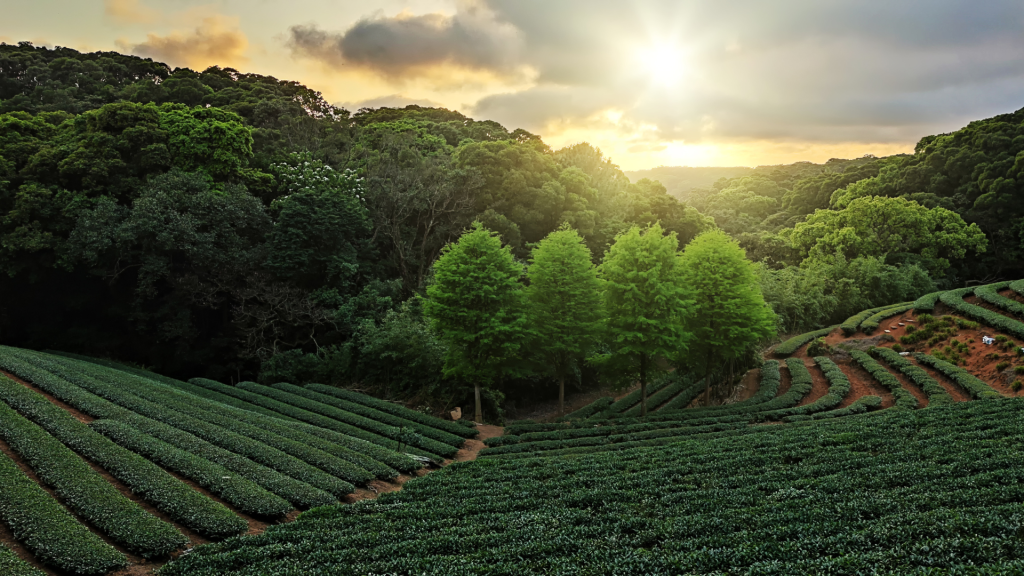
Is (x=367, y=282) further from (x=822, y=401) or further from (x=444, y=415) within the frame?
(x=822, y=401)

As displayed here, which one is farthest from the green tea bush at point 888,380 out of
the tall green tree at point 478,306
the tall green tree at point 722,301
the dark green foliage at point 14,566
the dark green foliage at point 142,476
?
the dark green foliage at point 14,566

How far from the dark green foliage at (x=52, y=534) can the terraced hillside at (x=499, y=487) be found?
0.05 meters

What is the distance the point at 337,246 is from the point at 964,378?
38.4 m

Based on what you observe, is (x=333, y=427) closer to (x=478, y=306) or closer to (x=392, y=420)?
(x=392, y=420)

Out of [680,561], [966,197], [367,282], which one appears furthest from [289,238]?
[966,197]

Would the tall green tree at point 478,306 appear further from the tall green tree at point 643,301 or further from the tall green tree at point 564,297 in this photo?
the tall green tree at point 643,301

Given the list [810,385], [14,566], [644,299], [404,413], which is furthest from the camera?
[810,385]

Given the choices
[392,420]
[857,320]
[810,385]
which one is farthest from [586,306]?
[857,320]

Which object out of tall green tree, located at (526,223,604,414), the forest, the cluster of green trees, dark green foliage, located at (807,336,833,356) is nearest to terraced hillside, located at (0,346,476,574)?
the cluster of green trees

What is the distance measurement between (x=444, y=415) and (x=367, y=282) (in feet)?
47.2

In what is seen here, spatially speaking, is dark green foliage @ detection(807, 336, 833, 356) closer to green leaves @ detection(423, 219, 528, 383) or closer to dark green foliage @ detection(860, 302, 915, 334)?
dark green foliage @ detection(860, 302, 915, 334)

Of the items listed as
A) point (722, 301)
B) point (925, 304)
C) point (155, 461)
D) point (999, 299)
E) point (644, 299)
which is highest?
point (644, 299)

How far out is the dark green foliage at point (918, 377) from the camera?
2583cm

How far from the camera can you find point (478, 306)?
27312 millimetres
